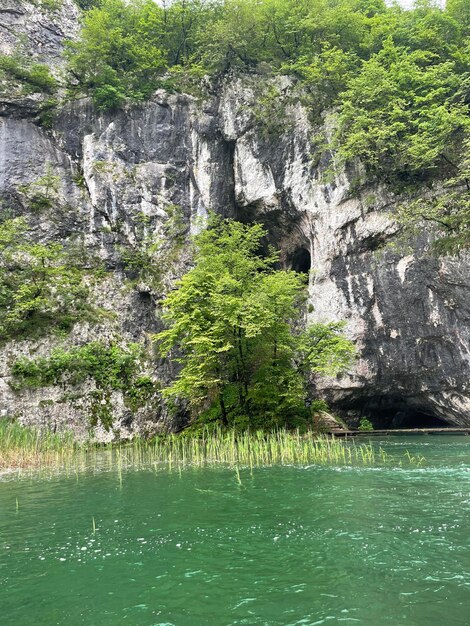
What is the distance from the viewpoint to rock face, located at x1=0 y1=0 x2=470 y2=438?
19.2 metres

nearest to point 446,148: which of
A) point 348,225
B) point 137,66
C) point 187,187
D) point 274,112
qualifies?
point 348,225

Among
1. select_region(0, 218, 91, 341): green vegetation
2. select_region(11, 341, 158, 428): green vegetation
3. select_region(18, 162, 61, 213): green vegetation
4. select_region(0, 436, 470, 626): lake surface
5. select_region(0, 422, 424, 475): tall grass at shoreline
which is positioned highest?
select_region(18, 162, 61, 213): green vegetation

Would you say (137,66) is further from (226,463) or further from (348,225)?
(226,463)

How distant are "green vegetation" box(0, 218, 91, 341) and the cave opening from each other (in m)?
11.9

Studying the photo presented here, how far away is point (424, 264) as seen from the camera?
19.5m

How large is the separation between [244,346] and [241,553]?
13.5 meters

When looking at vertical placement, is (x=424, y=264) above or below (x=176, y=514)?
above

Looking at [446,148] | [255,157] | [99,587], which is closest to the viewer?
[99,587]

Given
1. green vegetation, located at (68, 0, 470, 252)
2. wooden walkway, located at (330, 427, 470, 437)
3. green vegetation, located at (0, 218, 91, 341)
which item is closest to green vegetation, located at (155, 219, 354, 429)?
wooden walkway, located at (330, 427, 470, 437)

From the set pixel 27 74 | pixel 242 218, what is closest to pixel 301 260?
pixel 242 218

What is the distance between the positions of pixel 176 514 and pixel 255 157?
21.4 metres

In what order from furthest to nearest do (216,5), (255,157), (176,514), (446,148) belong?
(216,5)
(255,157)
(446,148)
(176,514)

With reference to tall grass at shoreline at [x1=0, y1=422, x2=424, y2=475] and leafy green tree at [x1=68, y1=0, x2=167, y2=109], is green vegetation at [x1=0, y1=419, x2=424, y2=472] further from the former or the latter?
leafy green tree at [x1=68, y1=0, x2=167, y2=109]

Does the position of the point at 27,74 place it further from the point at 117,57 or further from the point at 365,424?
the point at 365,424
